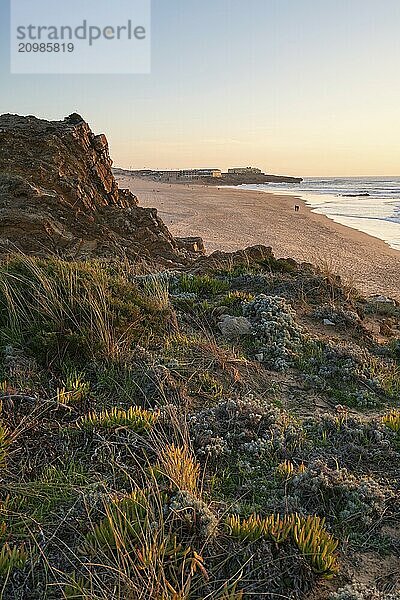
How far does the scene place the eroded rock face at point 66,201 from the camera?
10023 mm

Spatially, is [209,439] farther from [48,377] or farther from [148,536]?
[48,377]

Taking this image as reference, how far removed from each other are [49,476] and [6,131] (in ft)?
33.4

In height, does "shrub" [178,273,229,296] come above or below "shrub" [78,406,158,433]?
above

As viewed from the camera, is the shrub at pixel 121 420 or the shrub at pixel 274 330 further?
the shrub at pixel 274 330

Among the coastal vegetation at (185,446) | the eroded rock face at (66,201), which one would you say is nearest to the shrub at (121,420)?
the coastal vegetation at (185,446)

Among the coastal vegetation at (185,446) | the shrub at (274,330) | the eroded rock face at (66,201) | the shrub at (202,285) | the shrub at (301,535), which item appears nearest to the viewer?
the coastal vegetation at (185,446)

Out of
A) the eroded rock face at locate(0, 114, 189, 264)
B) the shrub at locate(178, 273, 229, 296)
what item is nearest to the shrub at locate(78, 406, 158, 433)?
the shrub at locate(178, 273, 229, 296)

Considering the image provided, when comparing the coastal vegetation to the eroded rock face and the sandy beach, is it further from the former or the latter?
the sandy beach

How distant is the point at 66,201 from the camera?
1113 cm

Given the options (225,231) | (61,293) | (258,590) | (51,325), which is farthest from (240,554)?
(225,231)

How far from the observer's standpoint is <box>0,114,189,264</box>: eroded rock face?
10.0 meters

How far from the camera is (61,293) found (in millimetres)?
5758

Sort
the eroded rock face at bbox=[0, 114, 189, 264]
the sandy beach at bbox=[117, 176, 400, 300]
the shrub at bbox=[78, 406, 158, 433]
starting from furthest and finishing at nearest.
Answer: the sandy beach at bbox=[117, 176, 400, 300]
the eroded rock face at bbox=[0, 114, 189, 264]
the shrub at bbox=[78, 406, 158, 433]

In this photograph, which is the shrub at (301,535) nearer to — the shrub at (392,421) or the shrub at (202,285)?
the shrub at (392,421)
